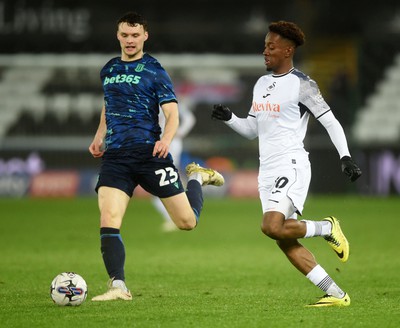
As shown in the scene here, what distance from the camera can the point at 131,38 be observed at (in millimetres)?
8195

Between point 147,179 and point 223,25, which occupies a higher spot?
point 223,25

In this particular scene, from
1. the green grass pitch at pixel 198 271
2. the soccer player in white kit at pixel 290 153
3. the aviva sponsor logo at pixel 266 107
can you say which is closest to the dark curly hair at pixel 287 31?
the soccer player in white kit at pixel 290 153

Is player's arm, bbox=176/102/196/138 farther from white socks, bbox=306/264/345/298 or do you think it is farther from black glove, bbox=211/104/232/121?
white socks, bbox=306/264/345/298

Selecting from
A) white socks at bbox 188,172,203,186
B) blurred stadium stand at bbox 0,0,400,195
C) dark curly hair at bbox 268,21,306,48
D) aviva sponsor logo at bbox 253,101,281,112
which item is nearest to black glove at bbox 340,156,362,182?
aviva sponsor logo at bbox 253,101,281,112

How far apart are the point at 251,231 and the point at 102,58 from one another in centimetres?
1261

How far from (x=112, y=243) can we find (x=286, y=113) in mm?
1819

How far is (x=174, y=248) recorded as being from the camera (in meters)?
13.8

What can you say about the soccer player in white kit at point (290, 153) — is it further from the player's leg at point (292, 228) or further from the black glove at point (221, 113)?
the black glove at point (221, 113)

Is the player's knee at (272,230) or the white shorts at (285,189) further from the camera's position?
the white shorts at (285,189)

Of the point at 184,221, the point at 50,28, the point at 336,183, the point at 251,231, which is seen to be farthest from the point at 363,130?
the point at 184,221

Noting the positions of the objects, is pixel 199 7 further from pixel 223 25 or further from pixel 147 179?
pixel 147 179

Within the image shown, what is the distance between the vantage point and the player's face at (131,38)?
8172mm

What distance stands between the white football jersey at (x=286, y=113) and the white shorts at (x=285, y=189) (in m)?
0.08

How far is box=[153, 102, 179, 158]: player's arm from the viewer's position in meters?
8.04
